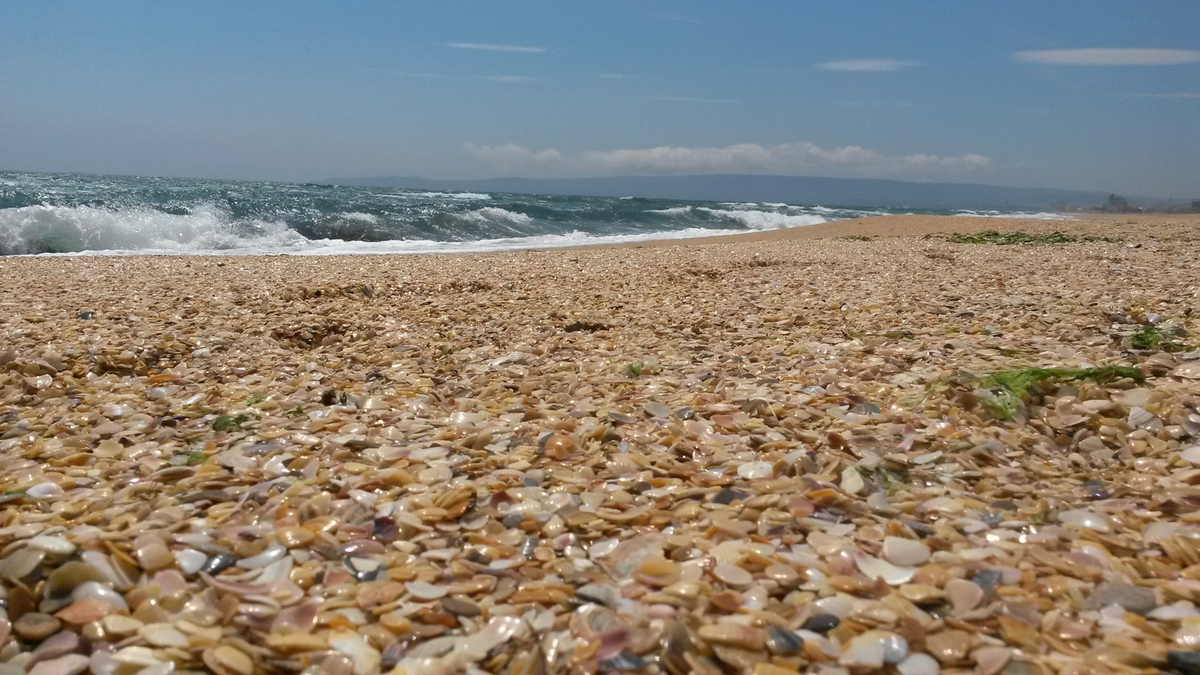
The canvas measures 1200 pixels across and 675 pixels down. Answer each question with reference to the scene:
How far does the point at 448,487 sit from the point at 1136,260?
8860 millimetres

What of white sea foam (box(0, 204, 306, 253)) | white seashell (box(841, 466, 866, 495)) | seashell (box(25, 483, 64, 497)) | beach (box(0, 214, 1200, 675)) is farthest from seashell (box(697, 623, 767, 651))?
white sea foam (box(0, 204, 306, 253))

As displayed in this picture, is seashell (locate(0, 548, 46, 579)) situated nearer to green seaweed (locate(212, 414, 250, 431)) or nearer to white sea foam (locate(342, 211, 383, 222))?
→ green seaweed (locate(212, 414, 250, 431))

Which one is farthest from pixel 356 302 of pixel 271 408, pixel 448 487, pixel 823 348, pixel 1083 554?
pixel 1083 554

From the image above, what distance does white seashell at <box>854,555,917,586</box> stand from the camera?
1780mm

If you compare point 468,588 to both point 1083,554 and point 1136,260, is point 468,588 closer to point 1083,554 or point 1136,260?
point 1083,554

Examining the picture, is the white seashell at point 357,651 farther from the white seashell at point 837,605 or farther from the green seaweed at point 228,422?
the green seaweed at point 228,422

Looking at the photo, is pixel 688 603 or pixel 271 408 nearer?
pixel 688 603

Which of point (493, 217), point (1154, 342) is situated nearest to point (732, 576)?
point (1154, 342)

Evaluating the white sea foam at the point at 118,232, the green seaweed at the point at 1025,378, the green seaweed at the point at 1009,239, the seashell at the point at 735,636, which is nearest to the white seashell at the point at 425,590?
the seashell at the point at 735,636

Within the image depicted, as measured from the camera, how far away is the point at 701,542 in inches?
76.7

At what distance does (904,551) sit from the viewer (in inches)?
74.3

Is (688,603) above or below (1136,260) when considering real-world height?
below

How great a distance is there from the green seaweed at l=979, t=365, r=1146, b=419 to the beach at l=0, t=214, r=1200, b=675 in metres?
0.01

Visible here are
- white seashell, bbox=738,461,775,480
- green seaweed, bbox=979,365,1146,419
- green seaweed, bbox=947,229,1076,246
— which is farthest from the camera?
green seaweed, bbox=947,229,1076,246
